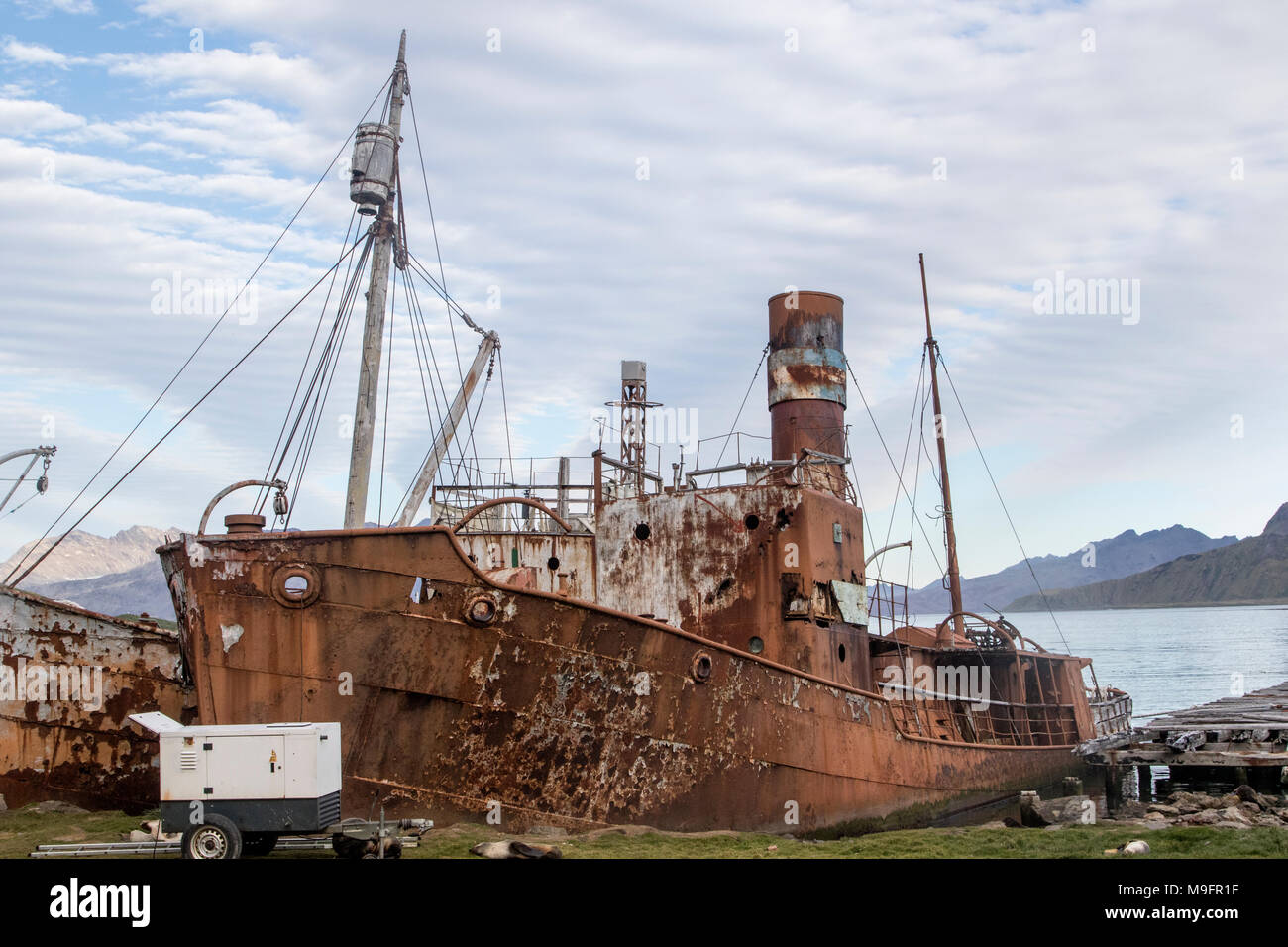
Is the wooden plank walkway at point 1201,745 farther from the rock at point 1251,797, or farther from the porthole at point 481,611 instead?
the porthole at point 481,611

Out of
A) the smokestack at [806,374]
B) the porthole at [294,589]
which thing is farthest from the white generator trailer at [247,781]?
the smokestack at [806,374]

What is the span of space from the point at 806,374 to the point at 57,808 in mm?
13023

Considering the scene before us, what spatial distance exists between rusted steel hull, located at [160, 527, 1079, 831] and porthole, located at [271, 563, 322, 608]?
15 millimetres

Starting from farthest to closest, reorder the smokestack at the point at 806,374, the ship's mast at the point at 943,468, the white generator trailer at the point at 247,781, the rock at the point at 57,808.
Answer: the ship's mast at the point at 943,468
the smokestack at the point at 806,374
the rock at the point at 57,808
the white generator trailer at the point at 247,781

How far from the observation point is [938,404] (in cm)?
3086

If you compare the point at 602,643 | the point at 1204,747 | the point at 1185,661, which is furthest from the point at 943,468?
the point at 1185,661

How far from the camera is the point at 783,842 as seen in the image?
41.4 feet

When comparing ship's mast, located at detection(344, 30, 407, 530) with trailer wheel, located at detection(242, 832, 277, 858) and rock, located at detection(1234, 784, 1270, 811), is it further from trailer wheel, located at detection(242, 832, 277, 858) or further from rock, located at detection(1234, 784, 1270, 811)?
rock, located at detection(1234, 784, 1270, 811)

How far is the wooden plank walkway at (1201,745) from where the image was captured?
19578mm

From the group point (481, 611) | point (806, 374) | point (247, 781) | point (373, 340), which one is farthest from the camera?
point (806, 374)

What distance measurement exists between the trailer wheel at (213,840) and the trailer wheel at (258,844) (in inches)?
11.1

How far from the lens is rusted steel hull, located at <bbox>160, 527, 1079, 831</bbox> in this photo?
37.6 ft

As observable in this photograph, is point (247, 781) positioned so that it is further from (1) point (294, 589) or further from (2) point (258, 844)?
(1) point (294, 589)
